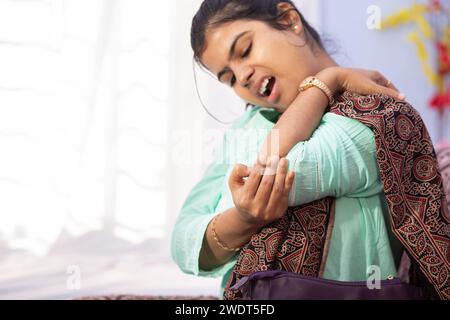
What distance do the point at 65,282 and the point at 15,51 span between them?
2.27ft

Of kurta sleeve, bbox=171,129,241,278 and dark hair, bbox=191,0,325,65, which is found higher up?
dark hair, bbox=191,0,325,65

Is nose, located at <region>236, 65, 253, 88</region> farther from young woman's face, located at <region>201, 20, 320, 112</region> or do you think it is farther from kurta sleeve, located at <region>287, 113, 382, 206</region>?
kurta sleeve, located at <region>287, 113, 382, 206</region>

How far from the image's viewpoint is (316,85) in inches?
41.5

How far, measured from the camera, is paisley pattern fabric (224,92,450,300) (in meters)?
0.93

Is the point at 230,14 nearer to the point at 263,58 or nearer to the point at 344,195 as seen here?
the point at 263,58

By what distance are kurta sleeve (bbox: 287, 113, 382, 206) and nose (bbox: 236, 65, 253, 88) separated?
23 centimetres

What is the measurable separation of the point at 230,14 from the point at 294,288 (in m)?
0.59

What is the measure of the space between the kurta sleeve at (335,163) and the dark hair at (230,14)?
0.32 metres

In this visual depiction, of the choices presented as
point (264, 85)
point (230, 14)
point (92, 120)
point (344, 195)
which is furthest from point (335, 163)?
point (92, 120)

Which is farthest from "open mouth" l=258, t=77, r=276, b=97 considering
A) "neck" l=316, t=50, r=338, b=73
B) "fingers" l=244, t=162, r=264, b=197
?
"fingers" l=244, t=162, r=264, b=197

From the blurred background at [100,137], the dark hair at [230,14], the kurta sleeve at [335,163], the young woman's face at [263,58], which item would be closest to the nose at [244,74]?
the young woman's face at [263,58]

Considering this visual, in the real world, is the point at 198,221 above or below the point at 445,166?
below

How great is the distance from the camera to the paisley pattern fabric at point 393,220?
93 cm

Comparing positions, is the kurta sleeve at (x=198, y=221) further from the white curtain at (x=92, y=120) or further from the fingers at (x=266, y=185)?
the white curtain at (x=92, y=120)
